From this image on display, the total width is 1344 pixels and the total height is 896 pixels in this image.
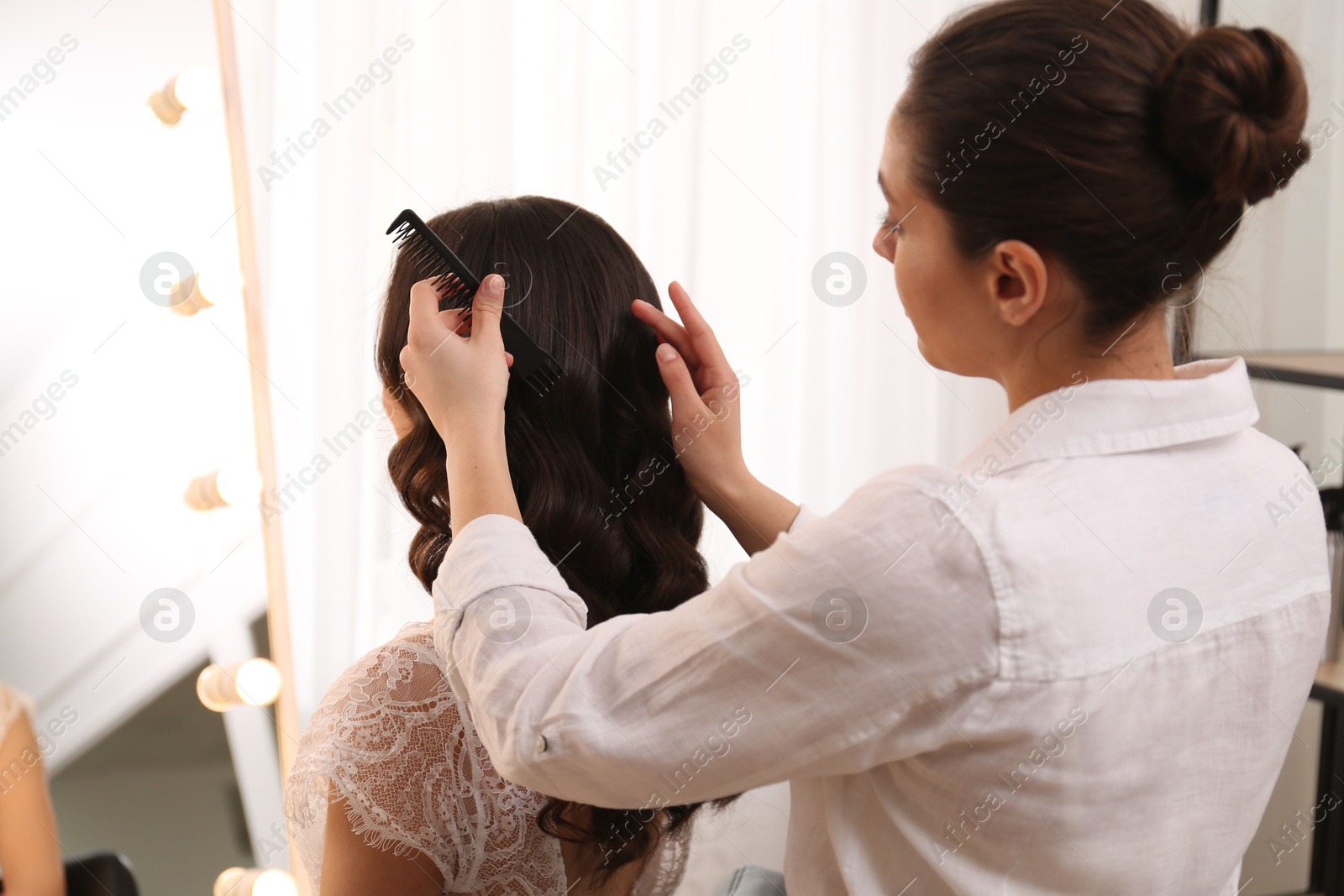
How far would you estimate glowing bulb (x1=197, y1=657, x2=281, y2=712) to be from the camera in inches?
45.3

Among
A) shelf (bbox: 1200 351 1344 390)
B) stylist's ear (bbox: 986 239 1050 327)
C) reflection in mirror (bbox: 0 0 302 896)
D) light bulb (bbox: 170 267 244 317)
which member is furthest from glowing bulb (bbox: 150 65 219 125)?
shelf (bbox: 1200 351 1344 390)

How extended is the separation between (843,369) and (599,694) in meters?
A: 1.30

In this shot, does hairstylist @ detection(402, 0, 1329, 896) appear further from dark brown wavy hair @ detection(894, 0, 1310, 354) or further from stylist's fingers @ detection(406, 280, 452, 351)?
stylist's fingers @ detection(406, 280, 452, 351)

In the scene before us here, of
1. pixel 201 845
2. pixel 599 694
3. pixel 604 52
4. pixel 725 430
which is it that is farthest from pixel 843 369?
pixel 599 694

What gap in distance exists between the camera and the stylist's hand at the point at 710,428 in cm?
82

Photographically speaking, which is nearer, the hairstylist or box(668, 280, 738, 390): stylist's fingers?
the hairstylist

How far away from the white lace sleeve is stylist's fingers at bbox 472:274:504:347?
0.24 meters

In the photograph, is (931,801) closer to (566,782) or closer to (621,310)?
(566,782)

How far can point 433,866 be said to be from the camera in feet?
2.40

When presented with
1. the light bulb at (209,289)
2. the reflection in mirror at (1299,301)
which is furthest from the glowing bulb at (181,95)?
the reflection in mirror at (1299,301)

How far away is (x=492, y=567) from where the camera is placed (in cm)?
59

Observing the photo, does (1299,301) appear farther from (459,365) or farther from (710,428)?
(459,365)

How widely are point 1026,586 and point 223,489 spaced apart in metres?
0.95

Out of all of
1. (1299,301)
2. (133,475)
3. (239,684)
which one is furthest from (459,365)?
(1299,301)
